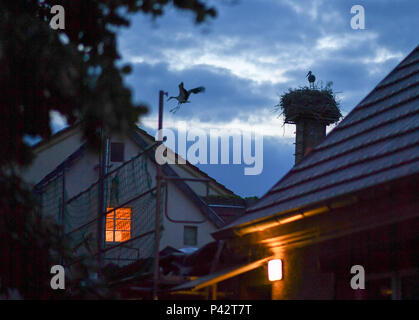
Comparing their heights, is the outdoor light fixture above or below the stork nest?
below

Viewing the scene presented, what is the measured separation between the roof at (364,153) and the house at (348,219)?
0.02 meters

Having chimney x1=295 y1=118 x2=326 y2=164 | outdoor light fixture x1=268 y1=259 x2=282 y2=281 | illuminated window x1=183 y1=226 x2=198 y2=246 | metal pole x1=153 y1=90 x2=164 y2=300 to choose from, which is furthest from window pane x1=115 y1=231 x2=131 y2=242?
outdoor light fixture x1=268 y1=259 x2=282 y2=281

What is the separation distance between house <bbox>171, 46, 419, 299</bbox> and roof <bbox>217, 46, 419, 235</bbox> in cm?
2

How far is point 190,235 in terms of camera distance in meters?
25.2

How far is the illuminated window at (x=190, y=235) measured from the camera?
24.9 m

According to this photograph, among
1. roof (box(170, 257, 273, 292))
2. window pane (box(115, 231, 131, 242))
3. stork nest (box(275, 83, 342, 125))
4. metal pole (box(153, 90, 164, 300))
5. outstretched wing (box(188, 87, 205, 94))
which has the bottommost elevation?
roof (box(170, 257, 273, 292))

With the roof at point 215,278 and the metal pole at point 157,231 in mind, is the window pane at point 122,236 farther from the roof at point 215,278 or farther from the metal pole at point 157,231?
the roof at point 215,278

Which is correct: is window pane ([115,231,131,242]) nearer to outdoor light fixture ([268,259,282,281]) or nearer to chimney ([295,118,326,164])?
chimney ([295,118,326,164])

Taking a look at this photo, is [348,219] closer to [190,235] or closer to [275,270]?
[275,270]

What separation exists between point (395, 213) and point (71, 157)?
1659 cm

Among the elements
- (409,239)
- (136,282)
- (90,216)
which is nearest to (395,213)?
(409,239)

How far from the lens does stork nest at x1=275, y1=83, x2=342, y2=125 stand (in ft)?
57.4

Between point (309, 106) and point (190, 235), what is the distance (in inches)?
351
